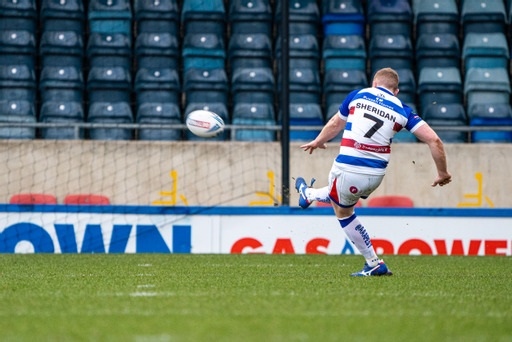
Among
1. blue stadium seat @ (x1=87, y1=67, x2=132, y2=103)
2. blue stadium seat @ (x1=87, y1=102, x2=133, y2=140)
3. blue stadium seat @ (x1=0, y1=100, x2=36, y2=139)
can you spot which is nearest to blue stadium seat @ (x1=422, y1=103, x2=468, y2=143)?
blue stadium seat @ (x1=87, y1=102, x2=133, y2=140)

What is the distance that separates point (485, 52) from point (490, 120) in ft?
5.75

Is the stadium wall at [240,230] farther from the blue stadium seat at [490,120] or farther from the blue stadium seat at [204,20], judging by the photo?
the blue stadium seat at [204,20]

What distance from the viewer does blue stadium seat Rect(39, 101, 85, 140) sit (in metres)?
17.1

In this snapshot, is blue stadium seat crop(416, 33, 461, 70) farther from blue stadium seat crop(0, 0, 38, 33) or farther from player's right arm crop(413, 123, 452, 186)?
player's right arm crop(413, 123, 452, 186)

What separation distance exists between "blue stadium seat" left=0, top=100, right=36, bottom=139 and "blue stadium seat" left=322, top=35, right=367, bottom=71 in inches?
197

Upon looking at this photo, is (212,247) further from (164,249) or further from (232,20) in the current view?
(232,20)

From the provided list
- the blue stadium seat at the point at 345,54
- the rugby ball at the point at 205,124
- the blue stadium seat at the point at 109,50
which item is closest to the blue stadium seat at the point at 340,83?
the blue stadium seat at the point at 345,54

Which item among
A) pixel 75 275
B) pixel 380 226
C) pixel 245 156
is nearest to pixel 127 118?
pixel 245 156

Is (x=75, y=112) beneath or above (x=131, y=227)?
above

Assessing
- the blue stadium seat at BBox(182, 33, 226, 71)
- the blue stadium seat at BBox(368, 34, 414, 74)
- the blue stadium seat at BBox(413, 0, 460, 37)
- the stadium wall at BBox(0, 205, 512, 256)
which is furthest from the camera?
the blue stadium seat at BBox(413, 0, 460, 37)

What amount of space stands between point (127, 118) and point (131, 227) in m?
3.27

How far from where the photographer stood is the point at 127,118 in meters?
17.4

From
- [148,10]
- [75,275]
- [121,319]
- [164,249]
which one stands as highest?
[148,10]

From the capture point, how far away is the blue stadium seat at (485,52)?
1869cm
